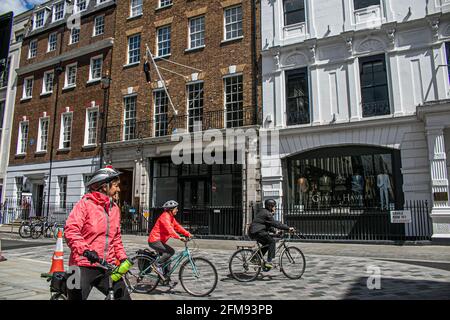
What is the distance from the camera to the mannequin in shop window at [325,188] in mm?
16031

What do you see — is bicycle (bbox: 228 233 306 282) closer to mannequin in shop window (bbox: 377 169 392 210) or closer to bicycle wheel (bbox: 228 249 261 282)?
bicycle wheel (bbox: 228 249 261 282)

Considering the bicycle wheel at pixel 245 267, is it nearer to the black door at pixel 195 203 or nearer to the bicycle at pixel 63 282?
the bicycle at pixel 63 282

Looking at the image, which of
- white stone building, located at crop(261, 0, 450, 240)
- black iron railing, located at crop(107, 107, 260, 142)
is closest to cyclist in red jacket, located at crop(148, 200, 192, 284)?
white stone building, located at crop(261, 0, 450, 240)

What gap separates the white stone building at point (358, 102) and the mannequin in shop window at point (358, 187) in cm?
4

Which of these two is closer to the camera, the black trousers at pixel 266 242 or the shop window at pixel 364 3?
the black trousers at pixel 266 242

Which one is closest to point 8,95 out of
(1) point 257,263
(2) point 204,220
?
(2) point 204,220

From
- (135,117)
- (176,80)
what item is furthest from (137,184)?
(176,80)

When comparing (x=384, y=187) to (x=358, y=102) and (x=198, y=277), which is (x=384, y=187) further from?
(x=198, y=277)

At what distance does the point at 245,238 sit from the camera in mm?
16484

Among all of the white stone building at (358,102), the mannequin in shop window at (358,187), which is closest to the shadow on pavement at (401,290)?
the white stone building at (358,102)

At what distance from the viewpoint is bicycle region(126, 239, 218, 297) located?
21.2ft

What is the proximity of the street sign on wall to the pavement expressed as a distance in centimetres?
122
